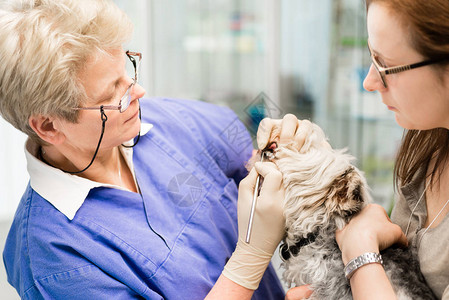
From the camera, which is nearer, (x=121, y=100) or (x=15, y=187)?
(x=121, y=100)

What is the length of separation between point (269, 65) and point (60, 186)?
2773 mm

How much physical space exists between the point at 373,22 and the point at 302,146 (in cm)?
41

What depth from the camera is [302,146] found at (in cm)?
121

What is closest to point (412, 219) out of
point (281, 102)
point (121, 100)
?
point (121, 100)

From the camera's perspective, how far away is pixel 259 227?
3.76 ft

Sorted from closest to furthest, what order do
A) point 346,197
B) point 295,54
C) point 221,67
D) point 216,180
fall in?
point 346,197, point 216,180, point 295,54, point 221,67

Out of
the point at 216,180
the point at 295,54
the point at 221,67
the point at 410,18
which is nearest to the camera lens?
the point at 410,18

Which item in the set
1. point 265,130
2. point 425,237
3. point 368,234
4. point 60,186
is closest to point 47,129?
point 60,186

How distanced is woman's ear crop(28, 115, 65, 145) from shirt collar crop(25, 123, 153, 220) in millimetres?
77

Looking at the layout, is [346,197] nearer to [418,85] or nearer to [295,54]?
[418,85]

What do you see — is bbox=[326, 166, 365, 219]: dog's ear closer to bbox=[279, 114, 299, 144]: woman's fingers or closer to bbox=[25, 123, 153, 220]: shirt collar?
bbox=[279, 114, 299, 144]: woman's fingers

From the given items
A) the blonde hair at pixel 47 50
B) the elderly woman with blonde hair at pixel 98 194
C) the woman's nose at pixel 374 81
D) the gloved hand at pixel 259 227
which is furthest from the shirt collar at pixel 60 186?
the woman's nose at pixel 374 81

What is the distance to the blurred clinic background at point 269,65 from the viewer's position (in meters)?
3.07

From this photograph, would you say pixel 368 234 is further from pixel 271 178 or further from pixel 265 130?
pixel 265 130
